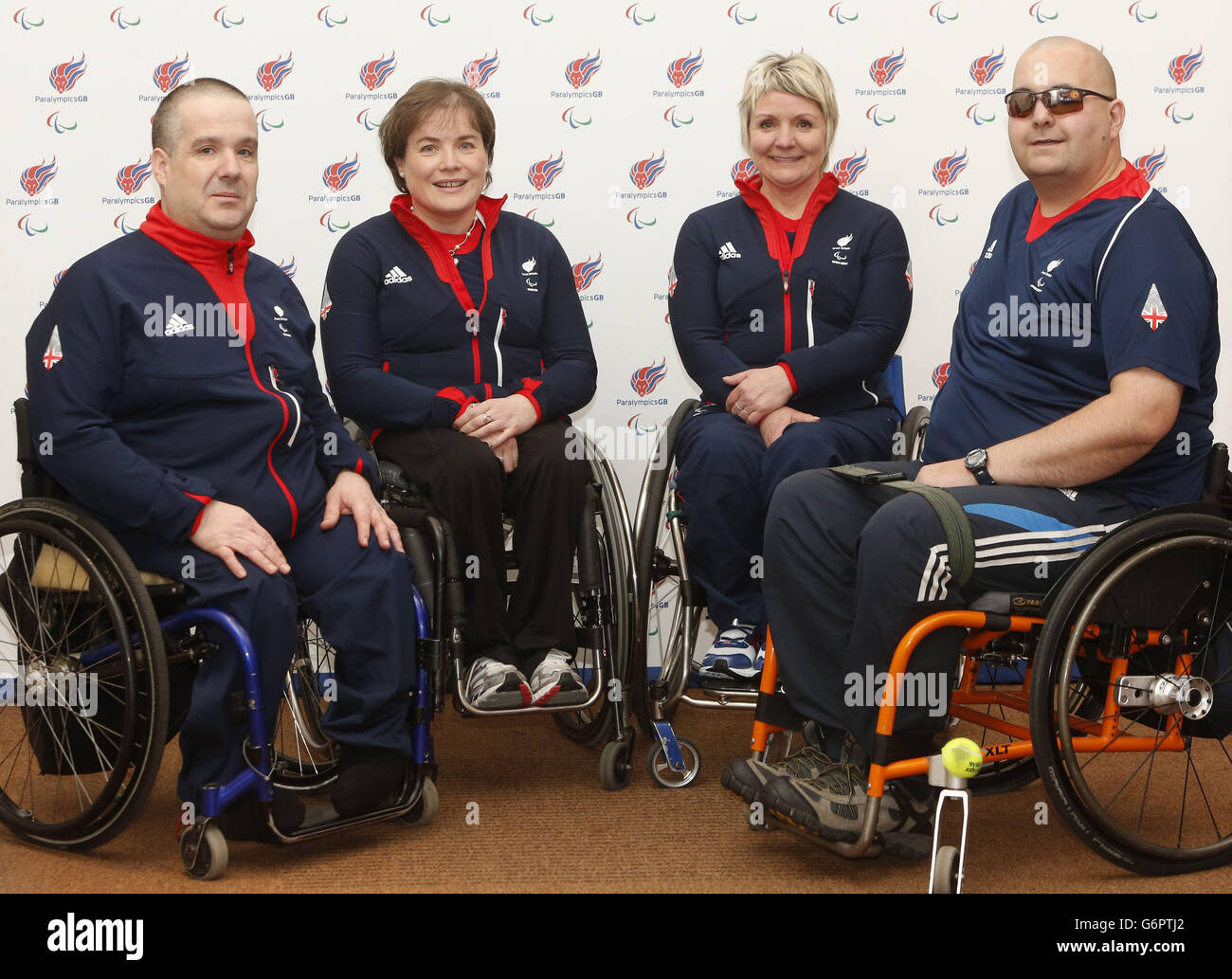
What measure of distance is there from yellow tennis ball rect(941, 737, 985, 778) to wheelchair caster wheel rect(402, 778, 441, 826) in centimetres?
101

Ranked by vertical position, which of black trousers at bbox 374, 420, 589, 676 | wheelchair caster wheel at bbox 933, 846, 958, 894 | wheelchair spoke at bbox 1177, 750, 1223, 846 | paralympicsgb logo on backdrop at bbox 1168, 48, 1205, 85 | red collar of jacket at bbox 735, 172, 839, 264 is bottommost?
wheelchair spoke at bbox 1177, 750, 1223, 846

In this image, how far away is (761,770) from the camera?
7.40 feet

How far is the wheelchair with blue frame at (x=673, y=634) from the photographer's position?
273cm

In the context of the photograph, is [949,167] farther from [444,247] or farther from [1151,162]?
[444,247]

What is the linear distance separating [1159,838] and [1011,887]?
1.42ft

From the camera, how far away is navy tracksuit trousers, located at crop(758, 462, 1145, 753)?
214 centimetres

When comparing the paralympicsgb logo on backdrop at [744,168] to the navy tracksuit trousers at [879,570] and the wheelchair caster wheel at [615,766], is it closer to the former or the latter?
the navy tracksuit trousers at [879,570]

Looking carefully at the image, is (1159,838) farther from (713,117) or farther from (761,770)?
(713,117)

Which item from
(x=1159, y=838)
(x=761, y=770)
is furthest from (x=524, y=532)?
(x=1159, y=838)

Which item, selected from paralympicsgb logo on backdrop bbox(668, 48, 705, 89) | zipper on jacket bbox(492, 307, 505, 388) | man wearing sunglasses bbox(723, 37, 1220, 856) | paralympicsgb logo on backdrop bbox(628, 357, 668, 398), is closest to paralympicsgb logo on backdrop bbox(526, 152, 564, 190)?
paralympicsgb logo on backdrop bbox(668, 48, 705, 89)

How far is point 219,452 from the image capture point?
2.36 m

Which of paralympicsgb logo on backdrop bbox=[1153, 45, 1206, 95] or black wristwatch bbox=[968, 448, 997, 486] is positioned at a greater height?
paralympicsgb logo on backdrop bbox=[1153, 45, 1206, 95]

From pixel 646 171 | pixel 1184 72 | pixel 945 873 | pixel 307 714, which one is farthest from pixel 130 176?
pixel 1184 72

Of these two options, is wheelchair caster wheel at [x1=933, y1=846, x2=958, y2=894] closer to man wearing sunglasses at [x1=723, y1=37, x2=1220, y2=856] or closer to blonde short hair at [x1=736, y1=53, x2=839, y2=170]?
man wearing sunglasses at [x1=723, y1=37, x2=1220, y2=856]
